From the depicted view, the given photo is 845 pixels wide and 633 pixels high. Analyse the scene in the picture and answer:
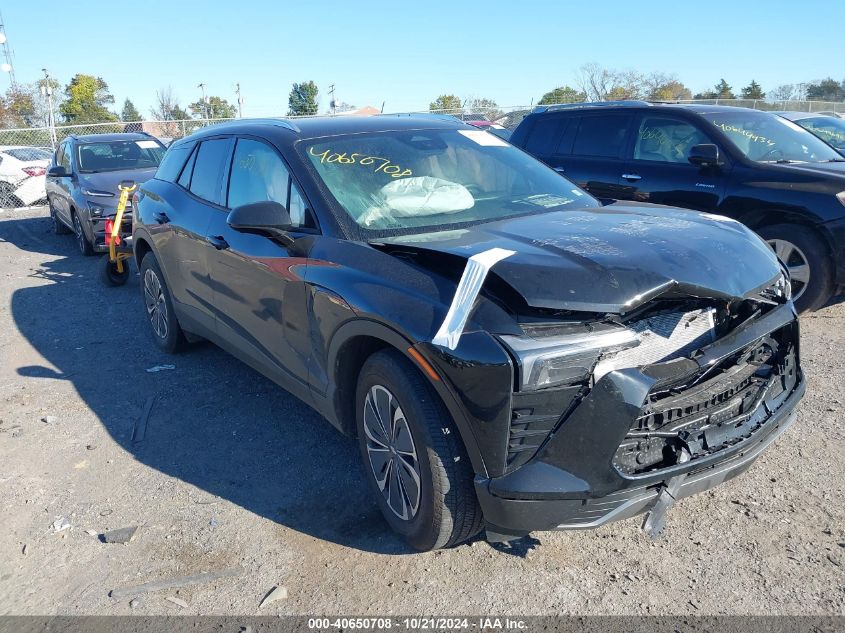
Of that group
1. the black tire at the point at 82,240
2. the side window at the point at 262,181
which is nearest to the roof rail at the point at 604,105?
the side window at the point at 262,181

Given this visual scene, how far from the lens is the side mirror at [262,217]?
11.4 ft

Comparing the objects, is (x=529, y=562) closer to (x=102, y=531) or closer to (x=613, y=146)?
(x=102, y=531)

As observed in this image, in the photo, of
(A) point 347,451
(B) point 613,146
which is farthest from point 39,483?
(B) point 613,146

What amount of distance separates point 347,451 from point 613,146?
16.2ft

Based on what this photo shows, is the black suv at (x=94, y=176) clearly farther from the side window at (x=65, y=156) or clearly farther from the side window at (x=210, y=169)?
the side window at (x=210, y=169)

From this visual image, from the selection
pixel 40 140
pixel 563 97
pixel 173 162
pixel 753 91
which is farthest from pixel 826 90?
pixel 173 162

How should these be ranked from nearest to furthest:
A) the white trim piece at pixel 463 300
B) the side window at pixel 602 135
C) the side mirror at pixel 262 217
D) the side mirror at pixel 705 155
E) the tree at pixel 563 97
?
the white trim piece at pixel 463 300 → the side mirror at pixel 262 217 → the side mirror at pixel 705 155 → the side window at pixel 602 135 → the tree at pixel 563 97

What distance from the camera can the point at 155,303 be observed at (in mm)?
6012

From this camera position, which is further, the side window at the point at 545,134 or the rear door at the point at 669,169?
the side window at the point at 545,134

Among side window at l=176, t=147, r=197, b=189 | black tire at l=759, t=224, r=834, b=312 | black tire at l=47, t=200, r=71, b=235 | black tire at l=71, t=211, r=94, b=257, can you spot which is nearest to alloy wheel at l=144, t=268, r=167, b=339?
side window at l=176, t=147, r=197, b=189

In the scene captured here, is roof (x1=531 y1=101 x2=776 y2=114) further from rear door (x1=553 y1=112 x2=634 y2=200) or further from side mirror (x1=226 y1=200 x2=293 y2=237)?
side mirror (x1=226 y1=200 x2=293 y2=237)

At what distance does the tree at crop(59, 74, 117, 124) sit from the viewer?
1929 inches

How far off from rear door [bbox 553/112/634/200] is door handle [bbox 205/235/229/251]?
427 centimetres

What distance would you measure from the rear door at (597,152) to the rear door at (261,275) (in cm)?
417
